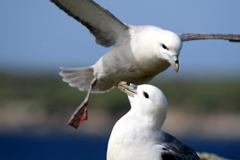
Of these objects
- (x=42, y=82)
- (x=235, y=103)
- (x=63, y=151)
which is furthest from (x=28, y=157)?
(x=235, y=103)

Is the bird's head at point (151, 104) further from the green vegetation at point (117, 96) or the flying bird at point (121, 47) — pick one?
the green vegetation at point (117, 96)

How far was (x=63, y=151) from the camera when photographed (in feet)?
75.8

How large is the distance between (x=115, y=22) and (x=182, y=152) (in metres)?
3.37

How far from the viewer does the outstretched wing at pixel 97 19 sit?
771 cm

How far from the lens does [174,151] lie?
4.98m

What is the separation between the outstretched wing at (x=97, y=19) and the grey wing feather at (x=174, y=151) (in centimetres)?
305

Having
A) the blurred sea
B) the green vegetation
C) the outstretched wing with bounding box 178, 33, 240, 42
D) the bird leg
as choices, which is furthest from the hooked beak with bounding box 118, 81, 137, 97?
the green vegetation

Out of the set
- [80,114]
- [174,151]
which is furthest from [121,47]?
[174,151]

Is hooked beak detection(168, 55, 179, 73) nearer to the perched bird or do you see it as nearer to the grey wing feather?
the perched bird

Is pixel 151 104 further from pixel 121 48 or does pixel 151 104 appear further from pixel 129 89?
pixel 121 48

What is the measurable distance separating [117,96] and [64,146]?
12.2 ft

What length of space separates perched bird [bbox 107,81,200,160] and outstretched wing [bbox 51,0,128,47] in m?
2.75

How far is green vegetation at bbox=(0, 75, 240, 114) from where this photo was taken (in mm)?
24141

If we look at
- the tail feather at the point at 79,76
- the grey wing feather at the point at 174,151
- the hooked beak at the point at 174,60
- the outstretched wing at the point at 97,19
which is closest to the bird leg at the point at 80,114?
Result: the tail feather at the point at 79,76
